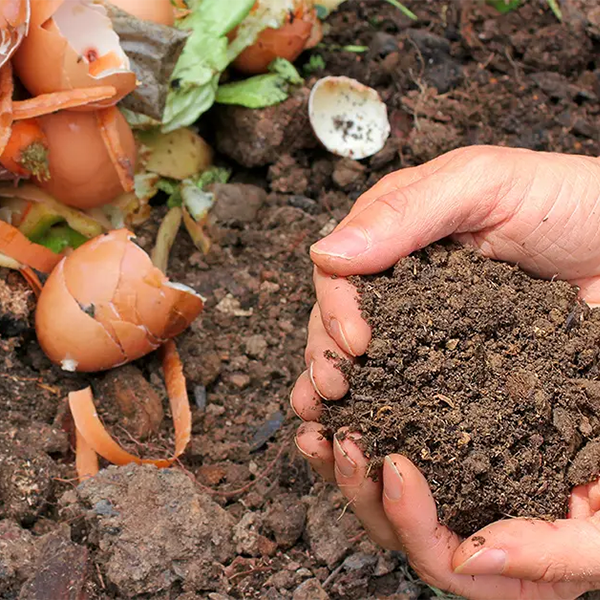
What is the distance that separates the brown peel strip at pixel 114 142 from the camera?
2.03 meters

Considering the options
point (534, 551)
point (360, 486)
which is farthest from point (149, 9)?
point (534, 551)

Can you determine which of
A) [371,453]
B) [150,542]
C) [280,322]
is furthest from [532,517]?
[280,322]

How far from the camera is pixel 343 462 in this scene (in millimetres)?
1458

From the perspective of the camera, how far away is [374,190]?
5.94 feet

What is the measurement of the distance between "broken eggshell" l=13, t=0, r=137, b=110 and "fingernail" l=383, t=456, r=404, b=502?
1128 mm

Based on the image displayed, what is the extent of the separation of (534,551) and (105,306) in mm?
1043

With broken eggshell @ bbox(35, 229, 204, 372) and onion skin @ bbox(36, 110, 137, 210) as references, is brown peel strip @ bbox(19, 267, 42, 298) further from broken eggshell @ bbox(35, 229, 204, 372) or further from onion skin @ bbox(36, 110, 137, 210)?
onion skin @ bbox(36, 110, 137, 210)

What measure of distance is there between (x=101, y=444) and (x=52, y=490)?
14cm

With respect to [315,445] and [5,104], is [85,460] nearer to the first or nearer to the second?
[315,445]

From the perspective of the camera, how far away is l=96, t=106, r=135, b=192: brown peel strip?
6.67 ft

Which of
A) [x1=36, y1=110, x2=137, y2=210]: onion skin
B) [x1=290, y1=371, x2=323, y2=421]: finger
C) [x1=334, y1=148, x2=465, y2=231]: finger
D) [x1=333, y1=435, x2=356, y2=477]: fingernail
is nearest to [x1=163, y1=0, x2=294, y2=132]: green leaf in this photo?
[x1=36, y1=110, x2=137, y2=210]: onion skin

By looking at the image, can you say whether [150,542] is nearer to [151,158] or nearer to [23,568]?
[23,568]

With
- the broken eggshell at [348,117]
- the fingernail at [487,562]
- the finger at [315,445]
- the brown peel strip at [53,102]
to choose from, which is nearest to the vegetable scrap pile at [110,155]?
the brown peel strip at [53,102]

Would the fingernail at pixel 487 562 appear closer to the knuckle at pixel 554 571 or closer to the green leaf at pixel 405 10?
the knuckle at pixel 554 571
